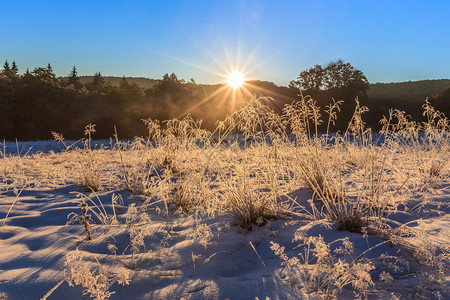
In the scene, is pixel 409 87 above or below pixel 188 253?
above

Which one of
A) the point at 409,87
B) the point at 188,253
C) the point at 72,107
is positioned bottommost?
the point at 188,253

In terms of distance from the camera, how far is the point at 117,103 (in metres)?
20.8

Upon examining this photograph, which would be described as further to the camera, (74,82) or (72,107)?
(74,82)

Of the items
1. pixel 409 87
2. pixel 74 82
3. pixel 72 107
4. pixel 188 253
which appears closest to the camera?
pixel 188 253

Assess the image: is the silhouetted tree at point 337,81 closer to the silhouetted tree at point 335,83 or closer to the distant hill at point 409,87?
the silhouetted tree at point 335,83

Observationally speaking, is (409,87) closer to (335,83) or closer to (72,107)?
(335,83)

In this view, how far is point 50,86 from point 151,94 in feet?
23.1

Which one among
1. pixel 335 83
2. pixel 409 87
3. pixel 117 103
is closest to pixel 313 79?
pixel 335 83

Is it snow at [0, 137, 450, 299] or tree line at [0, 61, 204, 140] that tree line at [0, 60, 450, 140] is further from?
snow at [0, 137, 450, 299]

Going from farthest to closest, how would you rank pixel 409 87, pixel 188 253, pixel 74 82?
pixel 409 87 < pixel 74 82 < pixel 188 253

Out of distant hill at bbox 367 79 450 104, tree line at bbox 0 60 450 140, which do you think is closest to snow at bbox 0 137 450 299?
tree line at bbox 0 60 450 140

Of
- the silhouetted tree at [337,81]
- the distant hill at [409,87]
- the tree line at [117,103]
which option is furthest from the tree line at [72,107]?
the distant hill at [409,87]

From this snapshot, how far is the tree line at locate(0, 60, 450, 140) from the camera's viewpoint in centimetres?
1938

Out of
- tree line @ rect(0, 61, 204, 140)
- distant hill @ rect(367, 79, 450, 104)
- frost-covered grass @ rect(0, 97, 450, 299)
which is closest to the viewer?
frost-covered grass @ rect(0, 97, 450, 299)
